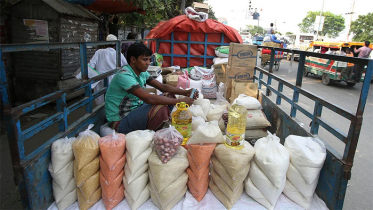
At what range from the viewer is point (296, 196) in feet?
6.66

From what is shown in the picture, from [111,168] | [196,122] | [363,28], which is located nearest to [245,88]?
[196,122]

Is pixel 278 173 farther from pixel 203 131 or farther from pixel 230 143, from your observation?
pixel 203 131

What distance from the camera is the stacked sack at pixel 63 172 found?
1.86 metres

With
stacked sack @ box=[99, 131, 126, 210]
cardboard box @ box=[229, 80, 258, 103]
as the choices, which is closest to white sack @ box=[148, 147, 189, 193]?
stacked sack @ box=[99, 131, 126, 210]

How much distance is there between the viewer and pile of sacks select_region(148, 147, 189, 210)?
1.94 meters

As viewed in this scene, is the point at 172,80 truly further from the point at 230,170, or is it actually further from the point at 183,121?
the point at 230,170

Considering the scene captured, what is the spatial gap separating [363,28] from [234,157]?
1472 inches

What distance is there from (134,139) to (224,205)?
2.99 feet

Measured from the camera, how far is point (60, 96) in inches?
78.3

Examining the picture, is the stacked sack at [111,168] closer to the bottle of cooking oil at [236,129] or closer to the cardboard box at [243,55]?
the bottle of cooking oil at [236,129]

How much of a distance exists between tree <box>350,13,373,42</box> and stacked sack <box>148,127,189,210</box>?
1420 inches

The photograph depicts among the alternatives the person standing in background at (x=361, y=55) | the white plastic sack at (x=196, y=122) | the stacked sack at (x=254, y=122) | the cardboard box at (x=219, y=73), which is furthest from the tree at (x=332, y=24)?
the white plastic sack at (x=196, y=122)

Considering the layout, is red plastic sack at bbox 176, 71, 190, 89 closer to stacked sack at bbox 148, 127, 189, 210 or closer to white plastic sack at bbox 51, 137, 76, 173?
stacked sack at bbox 148, 127, 189, 210

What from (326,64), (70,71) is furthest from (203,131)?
(326,64)
